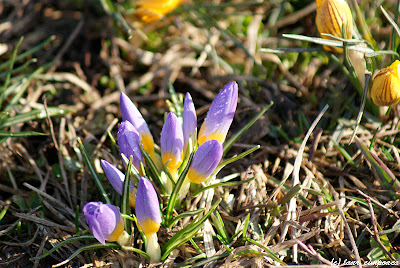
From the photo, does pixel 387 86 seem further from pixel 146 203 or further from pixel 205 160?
pixel 146 203

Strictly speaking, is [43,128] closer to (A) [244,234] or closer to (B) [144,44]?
(B) [144,44]

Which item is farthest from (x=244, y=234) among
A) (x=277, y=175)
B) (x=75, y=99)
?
(x=75, y=99)

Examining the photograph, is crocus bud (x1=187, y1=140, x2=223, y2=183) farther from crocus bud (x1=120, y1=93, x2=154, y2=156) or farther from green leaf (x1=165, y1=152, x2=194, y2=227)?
crocus bud (x1=120, y1=93, x2=154, y2=156)

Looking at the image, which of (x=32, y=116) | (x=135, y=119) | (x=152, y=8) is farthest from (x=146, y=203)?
(x=152, y=8)

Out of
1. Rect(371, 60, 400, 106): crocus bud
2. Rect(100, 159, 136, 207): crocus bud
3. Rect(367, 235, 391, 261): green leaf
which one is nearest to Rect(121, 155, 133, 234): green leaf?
Rect(100, 159, 136, 207): crocus bud

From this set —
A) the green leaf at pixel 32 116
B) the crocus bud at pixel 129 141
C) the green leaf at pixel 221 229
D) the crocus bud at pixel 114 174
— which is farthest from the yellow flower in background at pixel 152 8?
the green leaf at pixel 221 229
